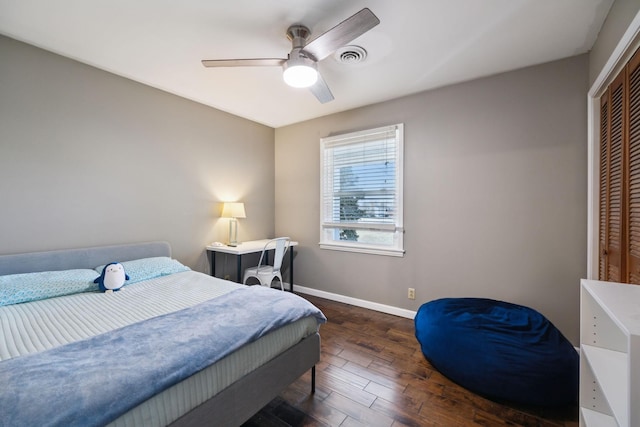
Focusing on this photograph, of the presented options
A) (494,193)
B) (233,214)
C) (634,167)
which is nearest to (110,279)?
(233,214)

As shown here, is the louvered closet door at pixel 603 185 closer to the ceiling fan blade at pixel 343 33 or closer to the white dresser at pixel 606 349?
the white dresser at pixel 606 349

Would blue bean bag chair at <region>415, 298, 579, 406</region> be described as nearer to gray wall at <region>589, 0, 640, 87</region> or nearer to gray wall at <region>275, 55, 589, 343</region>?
gray wall at <region>275, 55, 589, 343</region>

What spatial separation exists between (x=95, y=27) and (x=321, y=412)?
304cm

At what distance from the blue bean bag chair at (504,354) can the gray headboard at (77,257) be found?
2.70m

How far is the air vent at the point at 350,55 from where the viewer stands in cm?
204

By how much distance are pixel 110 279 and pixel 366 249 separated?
99.1 inches

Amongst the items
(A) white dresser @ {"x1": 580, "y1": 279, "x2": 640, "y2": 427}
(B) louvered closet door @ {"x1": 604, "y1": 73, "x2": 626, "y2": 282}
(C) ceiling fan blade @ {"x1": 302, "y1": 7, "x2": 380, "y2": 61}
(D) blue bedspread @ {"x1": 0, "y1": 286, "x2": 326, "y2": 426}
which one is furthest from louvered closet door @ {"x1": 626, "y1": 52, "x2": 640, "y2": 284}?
(D) blue bedspread @ {"x1": 0, "y1": 286, "x2": 326, "y2": 426}

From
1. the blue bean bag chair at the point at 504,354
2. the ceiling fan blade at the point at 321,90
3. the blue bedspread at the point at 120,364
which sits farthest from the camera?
the ceiling fan blade at the point at 321,90

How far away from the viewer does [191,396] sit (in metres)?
1.11

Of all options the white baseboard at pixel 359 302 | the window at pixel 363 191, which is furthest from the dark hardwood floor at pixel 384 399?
the window at pixel 363 191

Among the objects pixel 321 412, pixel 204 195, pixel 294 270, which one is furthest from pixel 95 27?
pixel 294 270

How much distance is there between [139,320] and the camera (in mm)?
1473

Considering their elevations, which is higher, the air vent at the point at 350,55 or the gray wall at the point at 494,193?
the air vent at the point at 350,55

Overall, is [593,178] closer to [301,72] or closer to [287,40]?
[301,72]
